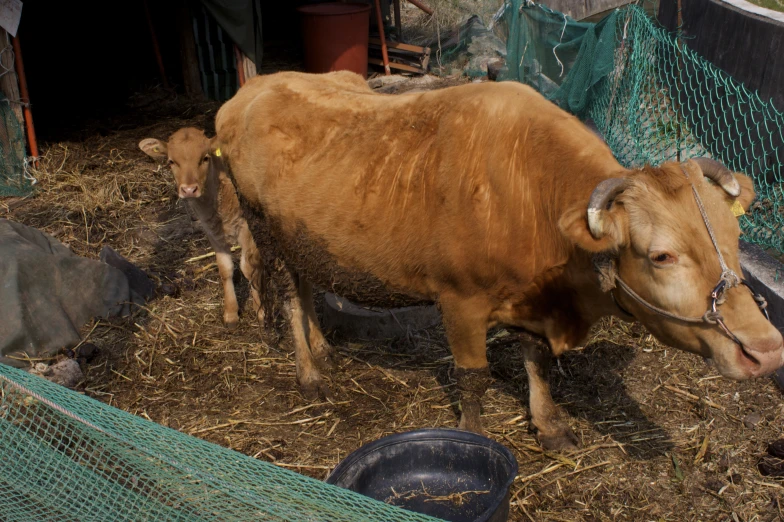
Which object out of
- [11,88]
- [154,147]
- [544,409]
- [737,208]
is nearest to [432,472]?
[544,409]

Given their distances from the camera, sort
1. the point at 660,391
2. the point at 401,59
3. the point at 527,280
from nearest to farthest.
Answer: the point at 527,280 < the point at 660,391 < the point at 401,59

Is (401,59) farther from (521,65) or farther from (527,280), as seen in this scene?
(527,280)

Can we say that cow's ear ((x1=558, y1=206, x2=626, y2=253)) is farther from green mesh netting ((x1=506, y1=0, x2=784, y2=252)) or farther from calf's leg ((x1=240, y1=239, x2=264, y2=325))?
calf's leg ((x1=240, y1=239, x2=264, y2=325))

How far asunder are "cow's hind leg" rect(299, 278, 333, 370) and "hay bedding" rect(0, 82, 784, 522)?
15cm

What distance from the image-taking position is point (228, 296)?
6836mm

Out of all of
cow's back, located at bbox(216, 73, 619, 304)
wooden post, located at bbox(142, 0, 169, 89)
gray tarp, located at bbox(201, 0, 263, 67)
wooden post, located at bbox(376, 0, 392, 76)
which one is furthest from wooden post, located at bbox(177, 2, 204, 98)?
cow's back, located at bbox(216, 73, 619, 304)

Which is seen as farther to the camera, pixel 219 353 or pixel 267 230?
pixel 219 353

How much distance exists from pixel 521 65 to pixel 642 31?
133 inches

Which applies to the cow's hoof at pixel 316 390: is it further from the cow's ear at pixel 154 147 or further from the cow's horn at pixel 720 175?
the cow's horn at pixel 720 175

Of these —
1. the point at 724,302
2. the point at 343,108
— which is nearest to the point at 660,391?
the point at 724,302

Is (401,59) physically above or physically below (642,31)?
below

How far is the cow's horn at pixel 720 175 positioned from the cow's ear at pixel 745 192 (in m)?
0.10

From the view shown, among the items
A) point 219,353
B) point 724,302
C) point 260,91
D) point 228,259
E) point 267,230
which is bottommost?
point 219,353

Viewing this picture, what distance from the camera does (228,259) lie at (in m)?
7.02
